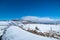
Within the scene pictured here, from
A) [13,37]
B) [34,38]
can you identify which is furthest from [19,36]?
[34,38]

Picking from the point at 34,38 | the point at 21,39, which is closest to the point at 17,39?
the point at 21,39

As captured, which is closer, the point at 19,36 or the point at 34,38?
the point at 34,38

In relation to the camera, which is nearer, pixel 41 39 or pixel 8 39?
pixel 41 39

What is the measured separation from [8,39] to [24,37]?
1.50ft

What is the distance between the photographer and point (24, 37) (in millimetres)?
3453

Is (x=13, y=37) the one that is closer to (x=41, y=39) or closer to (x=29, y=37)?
(x=29, y=37)

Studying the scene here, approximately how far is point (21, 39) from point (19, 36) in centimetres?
23

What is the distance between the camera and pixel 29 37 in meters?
3.40

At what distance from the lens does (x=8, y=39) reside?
3.57m

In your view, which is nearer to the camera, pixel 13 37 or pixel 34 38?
pixel 34 38

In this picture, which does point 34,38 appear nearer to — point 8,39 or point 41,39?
point 41,39

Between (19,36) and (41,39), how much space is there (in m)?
0.65

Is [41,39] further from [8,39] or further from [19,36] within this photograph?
[8,39]

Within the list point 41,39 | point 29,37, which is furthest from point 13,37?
point 41,39
